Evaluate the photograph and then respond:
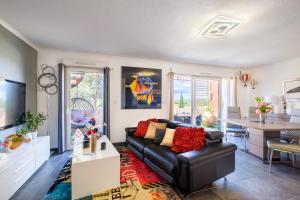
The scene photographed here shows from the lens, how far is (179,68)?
5.07 m

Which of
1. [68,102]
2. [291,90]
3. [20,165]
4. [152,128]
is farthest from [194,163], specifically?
[291,90]

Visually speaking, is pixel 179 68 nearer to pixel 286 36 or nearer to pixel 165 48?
pixel 165 48

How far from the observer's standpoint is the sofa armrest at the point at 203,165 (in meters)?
1.88

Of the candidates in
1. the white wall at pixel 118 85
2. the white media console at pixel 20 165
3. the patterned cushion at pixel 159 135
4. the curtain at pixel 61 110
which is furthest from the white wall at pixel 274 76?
the white media console at pixel 20 165

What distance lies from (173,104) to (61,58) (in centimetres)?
337

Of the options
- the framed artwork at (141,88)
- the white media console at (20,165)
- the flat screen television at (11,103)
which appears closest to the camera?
the white media console at (20,165)

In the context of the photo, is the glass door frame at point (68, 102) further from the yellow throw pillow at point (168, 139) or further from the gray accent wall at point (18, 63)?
the yellow throw pillow at point (168, 139)

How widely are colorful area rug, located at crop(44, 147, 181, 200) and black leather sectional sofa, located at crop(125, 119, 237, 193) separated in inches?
6.4

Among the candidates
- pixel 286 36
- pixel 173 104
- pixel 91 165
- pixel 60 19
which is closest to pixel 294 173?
pixel 286 36

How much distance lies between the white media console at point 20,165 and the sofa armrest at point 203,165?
84.5 inches

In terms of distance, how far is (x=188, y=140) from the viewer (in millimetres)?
2473

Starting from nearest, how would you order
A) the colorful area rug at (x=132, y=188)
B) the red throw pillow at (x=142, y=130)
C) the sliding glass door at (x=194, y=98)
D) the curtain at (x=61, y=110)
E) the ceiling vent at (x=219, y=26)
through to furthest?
1. the colorful area rug at (x=132, y=188)
2. the ceiling vent at (x=219, y=26)
3. the red throw pillow at (x=142, y=130)
4. the curtain at (x=61, y=110)
5. the sliding glass door at (x=194, y=98)

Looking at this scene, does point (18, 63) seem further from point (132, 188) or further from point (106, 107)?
point (132, 188)

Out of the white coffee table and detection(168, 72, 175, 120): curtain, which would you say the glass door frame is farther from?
detection(168, 72, 175, 120): curtain
